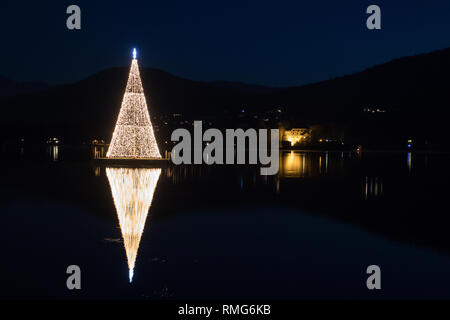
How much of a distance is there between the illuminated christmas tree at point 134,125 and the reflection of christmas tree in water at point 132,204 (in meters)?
5.53

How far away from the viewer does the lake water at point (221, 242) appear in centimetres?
557

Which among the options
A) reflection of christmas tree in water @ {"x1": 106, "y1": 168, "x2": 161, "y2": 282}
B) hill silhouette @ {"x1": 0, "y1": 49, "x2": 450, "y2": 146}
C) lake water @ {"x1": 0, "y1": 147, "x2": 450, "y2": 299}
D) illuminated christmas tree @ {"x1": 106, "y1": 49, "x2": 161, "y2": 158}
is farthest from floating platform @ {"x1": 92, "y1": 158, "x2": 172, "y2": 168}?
hill silhouette @ {"x1": 0, "y1": 49, "x2": 450, "y2": 146}

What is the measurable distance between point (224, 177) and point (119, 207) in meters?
8.74

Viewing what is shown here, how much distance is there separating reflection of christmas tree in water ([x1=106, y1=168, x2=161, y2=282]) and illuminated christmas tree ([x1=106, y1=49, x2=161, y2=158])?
5.53 m

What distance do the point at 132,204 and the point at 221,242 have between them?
12.8 ft

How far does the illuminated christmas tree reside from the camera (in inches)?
902

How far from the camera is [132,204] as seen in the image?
Result: 1109 centimetres

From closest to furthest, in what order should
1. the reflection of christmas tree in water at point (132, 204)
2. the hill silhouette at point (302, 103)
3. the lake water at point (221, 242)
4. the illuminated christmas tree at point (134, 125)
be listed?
the lake water at point (221, 242) → the reflection of christmas tree in water at point (132, 204) → the illuminated christmas tree at point (134, 125) → the hill silhouette at point (302, 103)

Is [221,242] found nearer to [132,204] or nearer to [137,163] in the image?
[132,204]

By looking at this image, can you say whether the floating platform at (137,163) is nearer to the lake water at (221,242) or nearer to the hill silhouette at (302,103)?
the lake water at (221,242)

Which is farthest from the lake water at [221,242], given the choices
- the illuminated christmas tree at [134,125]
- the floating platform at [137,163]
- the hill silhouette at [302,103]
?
the hill silhouette at [302,103]
